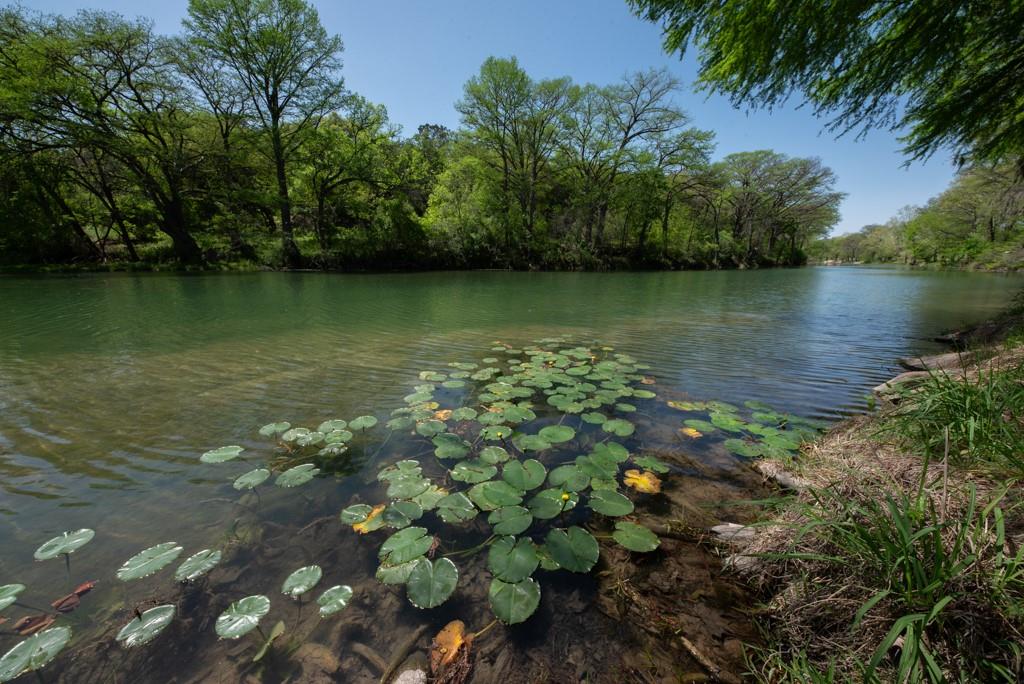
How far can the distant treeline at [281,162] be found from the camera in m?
18.0

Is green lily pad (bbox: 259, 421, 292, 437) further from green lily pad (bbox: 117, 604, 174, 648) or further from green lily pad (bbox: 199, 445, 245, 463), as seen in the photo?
green lily pad (bbox: 117, 604, 174, 648)

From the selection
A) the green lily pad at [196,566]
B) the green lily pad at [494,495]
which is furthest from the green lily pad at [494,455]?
the green lily pad at [196,566]

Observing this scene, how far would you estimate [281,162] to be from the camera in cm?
2342

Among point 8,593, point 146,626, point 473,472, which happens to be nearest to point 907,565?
point 473,472

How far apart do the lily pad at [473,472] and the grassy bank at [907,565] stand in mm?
1565

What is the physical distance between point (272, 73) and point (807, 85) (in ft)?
92.2

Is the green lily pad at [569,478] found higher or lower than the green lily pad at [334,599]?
higher

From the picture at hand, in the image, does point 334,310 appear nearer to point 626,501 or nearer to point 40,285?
point 626,501

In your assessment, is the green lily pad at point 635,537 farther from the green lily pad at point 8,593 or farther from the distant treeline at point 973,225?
the distant treeline at point 973,225

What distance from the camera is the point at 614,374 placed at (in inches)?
198

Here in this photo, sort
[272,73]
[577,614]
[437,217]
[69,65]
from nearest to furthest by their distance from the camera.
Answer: [577,614] → [69,65] → [272,73] → [437,217]

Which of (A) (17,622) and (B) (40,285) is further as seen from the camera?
(B) (40,285)

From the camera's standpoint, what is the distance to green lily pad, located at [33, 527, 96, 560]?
77.4 inches

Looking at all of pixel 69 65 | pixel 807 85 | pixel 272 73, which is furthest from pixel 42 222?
pixel 807 85
